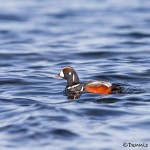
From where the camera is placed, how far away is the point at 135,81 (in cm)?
1825

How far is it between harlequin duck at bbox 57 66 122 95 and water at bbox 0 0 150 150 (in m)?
0.15

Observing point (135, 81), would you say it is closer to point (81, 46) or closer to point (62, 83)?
point (62, 83)

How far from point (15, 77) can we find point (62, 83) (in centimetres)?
164

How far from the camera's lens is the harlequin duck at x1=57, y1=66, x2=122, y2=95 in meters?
16.0

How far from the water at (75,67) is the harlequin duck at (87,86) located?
0.50 ft

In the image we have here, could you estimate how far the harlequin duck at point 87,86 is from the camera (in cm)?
1595

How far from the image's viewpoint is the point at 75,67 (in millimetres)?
20922

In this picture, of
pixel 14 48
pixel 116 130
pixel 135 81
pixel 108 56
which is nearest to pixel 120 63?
pixel 108 56

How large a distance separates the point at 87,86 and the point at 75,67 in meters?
4.71

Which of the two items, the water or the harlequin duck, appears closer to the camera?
the water

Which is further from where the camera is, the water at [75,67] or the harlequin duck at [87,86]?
the harlequin duck at [87,86]

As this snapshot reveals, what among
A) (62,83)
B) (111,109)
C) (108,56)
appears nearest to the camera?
(111,109)

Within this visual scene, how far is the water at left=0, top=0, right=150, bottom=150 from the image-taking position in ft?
42.7

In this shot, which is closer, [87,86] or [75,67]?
[87,86]
